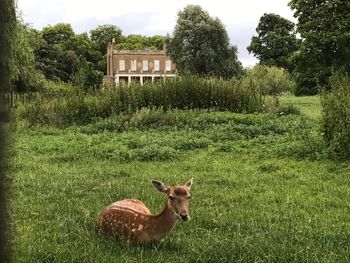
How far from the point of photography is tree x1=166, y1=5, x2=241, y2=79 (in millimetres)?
47875

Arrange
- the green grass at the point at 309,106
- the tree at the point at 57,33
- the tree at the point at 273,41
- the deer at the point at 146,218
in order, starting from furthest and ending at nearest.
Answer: the tree at the point at 57,33 → the tree at the point at 273,41 → the green grass at the point at 309,106 → the deer at the point at 146,218

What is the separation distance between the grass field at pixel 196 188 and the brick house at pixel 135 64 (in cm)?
6907

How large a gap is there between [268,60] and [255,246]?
54.5m

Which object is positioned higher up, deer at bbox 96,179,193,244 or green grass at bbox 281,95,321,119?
deer at bbox 96,179,193,244

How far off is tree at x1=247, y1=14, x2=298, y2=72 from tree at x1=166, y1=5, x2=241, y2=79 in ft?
25.4

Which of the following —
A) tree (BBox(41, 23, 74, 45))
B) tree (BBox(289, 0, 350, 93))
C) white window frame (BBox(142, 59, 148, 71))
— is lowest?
white window frame (BBox(142, 59, 148, 71))

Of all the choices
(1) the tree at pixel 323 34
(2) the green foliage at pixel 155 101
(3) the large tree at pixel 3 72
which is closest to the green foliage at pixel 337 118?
(2) the green foliage at pixel 155 101

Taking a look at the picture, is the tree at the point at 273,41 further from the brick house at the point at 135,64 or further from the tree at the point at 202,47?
the brick house at the point at 135,64

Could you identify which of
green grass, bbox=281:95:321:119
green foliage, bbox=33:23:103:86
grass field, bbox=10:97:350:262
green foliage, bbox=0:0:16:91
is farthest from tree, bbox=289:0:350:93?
green foliage, bbox=33:23:103:86

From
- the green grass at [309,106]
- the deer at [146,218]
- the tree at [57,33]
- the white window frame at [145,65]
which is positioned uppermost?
the tree at [57,33]

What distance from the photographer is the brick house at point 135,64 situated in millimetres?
83750

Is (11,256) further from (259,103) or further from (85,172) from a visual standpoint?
(259,103)

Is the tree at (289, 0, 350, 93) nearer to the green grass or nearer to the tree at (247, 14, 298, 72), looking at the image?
the green grass

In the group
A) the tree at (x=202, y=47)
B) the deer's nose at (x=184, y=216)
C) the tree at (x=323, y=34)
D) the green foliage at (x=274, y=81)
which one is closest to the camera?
the deer's nose at (x=184, y=216)
